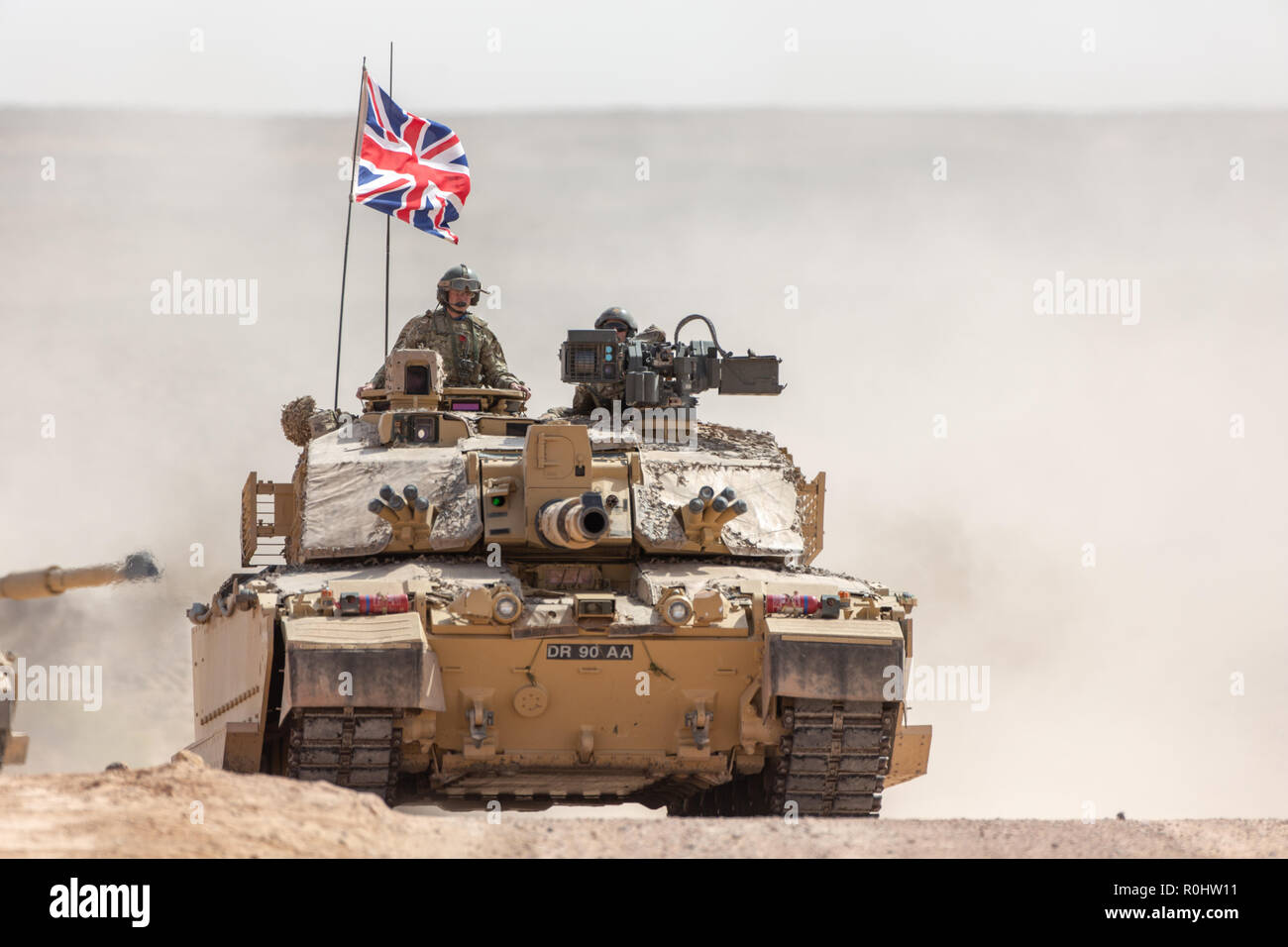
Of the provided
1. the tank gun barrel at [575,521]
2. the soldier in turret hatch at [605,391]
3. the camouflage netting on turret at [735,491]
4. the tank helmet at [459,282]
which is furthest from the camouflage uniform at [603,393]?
the tank gun barrel at [575,521]

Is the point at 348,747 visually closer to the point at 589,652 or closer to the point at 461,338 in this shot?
the point at 589,652

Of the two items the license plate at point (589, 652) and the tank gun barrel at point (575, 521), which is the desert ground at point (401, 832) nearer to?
the license plate at point (589, 652)

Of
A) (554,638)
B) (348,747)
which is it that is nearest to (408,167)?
(554,638)

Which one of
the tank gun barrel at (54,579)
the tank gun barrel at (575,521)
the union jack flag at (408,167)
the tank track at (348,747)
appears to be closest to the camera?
the tank track at (348,747)

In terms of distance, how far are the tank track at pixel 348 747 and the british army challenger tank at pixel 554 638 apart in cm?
2

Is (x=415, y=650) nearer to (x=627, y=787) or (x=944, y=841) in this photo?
(x=627, y=787)

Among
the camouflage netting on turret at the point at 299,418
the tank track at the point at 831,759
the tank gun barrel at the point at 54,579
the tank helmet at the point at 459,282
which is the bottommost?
the tank track at the point at 831,759

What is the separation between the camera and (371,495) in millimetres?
14188

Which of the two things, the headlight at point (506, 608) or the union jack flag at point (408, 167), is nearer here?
the headlight at point (506, 608)

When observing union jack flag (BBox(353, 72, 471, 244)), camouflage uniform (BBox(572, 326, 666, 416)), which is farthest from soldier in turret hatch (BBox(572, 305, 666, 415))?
union jack flag (BBox(353, 72, 471, 244))

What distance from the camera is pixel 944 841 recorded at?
359 inches

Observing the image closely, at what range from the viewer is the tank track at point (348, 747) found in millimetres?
12016

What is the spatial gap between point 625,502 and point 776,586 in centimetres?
165
